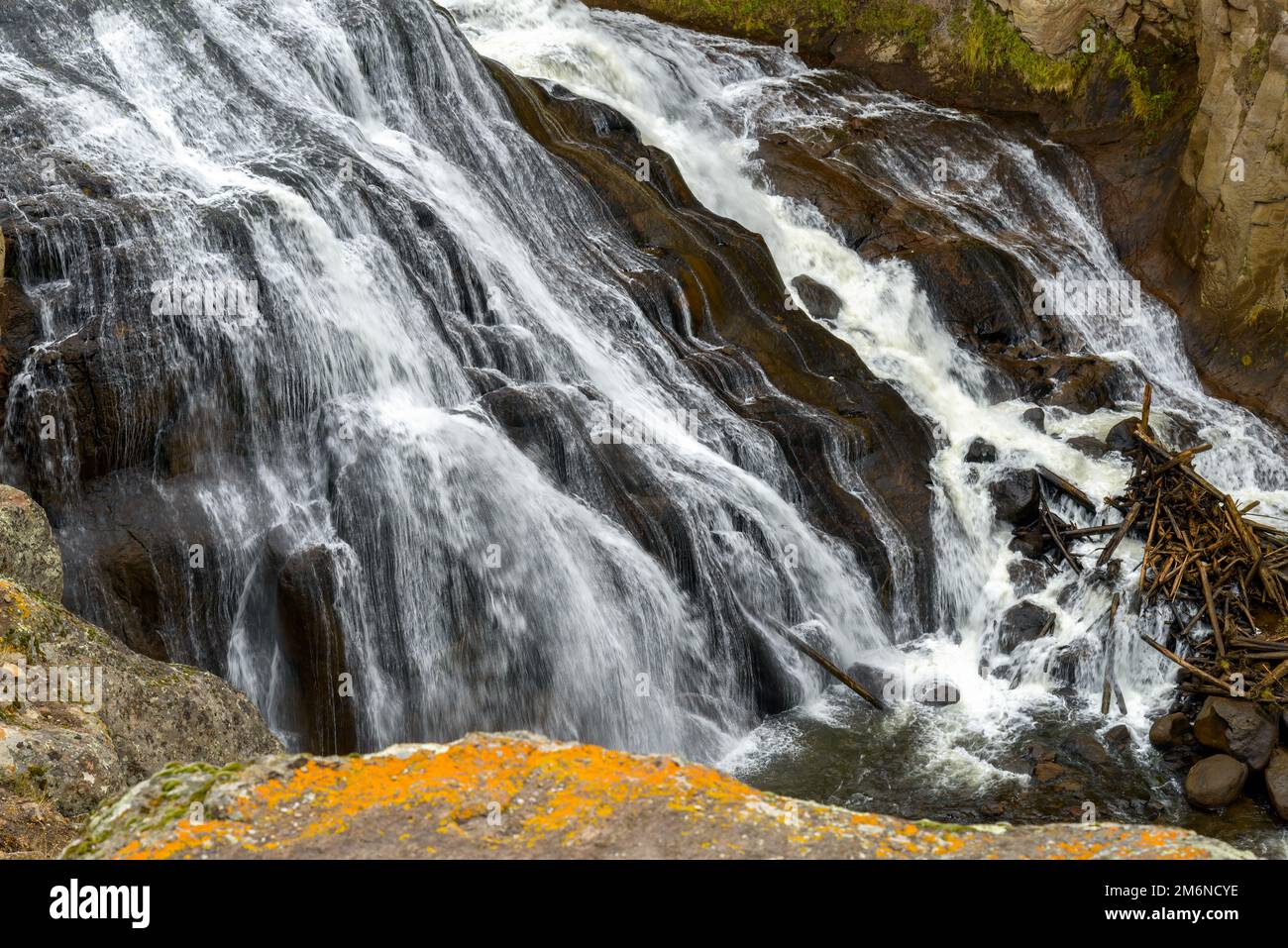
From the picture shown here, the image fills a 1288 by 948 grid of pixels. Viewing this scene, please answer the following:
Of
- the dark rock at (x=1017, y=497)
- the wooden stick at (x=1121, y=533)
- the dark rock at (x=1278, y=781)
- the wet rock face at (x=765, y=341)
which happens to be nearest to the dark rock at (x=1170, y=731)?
the dark rock at (x=1278, y=781)

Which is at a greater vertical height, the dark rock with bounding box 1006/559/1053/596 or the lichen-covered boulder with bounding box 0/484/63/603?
the lichen-covered boulder with bounding box 0/484/63/603

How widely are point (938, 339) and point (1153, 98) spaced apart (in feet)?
22.2

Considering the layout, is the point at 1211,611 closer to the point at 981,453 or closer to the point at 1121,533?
the point at 1121,533

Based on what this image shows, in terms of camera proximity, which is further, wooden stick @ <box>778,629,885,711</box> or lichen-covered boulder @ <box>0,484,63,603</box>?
wooden stick @ <box>778,629,885,711</box>

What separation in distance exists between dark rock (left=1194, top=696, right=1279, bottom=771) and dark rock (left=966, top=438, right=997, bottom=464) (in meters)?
4.38

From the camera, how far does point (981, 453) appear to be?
14523 millimetres

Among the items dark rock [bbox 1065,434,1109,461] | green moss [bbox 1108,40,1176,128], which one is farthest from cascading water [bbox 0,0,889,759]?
green moss [bbox 1108,40,1176,128]

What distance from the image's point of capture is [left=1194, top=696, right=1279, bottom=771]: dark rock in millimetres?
10477

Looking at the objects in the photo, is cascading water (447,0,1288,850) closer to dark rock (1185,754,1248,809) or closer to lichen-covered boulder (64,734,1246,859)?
dark rock (1185,754,1248,809)

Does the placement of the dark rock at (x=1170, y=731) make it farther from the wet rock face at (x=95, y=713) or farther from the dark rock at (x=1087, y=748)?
the wet rock face at (x=95, y=713)

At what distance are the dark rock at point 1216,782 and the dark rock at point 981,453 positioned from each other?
4950 mm

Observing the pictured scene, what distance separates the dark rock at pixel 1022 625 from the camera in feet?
41.6

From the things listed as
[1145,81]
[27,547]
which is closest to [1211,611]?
[27,547]
